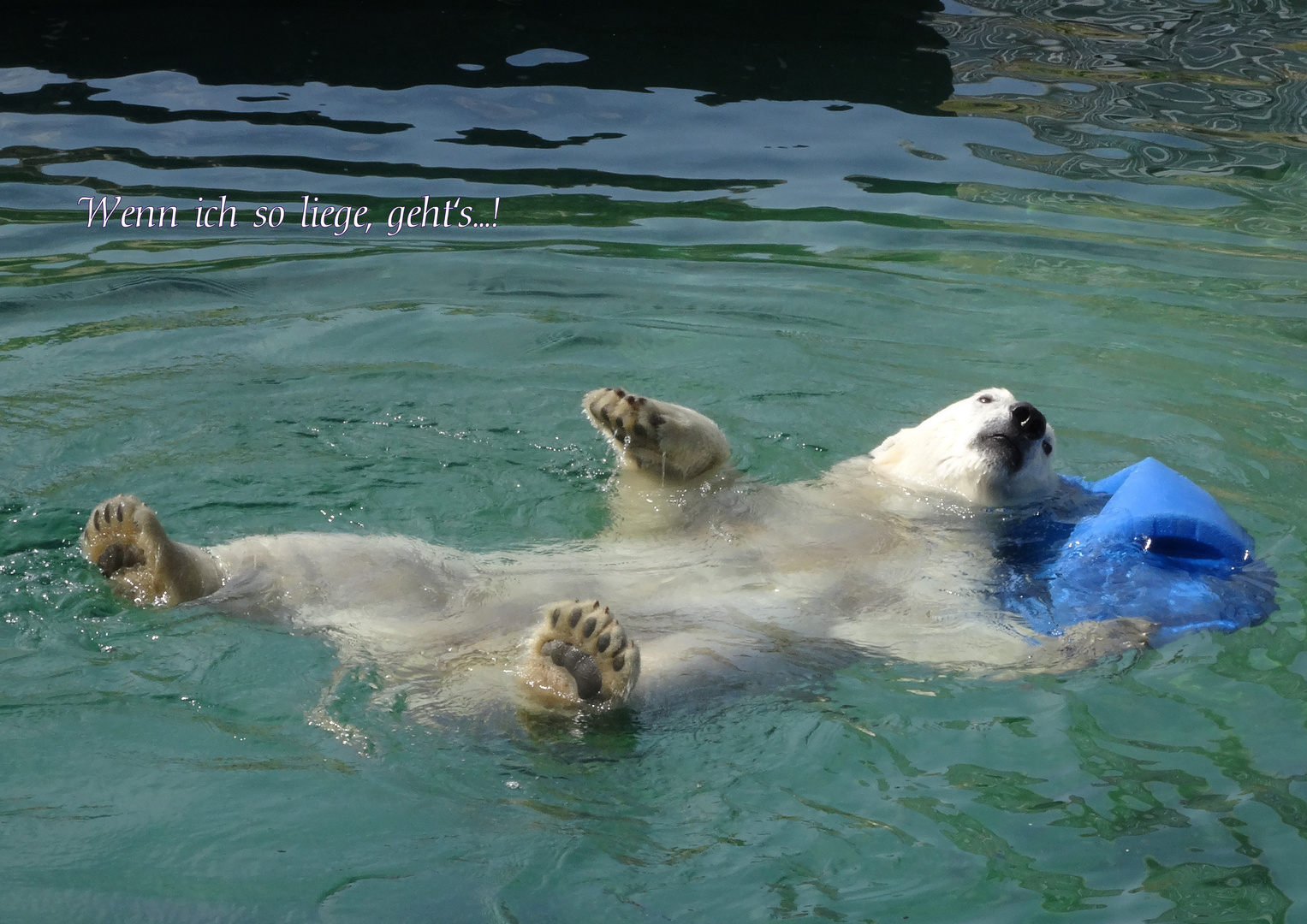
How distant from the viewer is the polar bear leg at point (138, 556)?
4.03 m

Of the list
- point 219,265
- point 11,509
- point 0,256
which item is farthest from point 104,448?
point 0,256

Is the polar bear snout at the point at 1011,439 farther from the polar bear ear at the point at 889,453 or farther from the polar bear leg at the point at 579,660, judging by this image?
the polar bear leg at the point at 579,660

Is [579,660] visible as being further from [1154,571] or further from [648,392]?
[648,392]

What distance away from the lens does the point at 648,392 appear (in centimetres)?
662

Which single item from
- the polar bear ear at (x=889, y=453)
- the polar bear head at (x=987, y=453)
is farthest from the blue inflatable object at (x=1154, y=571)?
the polar bear ear at (x=889, y=453)

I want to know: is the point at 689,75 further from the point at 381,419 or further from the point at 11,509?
the point at 11,509

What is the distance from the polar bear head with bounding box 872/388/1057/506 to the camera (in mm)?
4875

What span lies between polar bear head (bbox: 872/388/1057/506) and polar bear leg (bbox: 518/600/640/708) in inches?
69.9

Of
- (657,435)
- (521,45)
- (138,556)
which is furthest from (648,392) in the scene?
(521,45)

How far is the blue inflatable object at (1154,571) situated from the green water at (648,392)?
0.38 ft

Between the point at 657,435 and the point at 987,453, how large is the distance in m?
1.21

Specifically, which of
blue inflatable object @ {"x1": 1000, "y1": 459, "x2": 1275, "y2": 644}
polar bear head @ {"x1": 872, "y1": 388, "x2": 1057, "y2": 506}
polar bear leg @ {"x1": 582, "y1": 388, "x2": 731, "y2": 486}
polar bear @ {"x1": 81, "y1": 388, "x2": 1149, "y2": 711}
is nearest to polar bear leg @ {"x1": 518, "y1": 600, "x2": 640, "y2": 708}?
polar bear @ {"x1": 81, "y1": 388, "x2": 1149, "y2": 711}

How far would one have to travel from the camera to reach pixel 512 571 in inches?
176

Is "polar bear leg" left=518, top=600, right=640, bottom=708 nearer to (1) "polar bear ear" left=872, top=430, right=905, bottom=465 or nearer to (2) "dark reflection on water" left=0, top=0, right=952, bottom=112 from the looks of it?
(1) "polar bear ear" left=872, top=430, right=905, bottom=465
